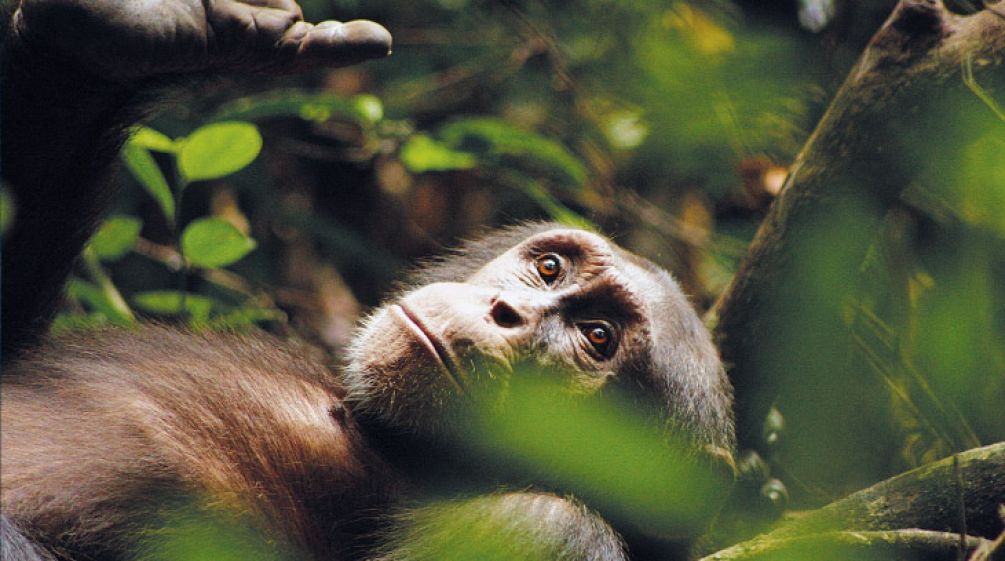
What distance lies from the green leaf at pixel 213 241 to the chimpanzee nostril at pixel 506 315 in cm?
119

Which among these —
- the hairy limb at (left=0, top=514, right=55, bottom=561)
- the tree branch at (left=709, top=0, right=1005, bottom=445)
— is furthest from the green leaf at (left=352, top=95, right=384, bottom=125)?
the hairy limb at (left=0, top=514, right=55, bottom=561)

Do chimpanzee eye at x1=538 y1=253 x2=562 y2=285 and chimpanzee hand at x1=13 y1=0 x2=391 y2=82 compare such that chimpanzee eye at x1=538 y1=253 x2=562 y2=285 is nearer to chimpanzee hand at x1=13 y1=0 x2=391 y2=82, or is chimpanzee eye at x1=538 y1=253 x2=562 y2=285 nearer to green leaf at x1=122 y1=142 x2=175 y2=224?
chimpanzee hand at x1=13 y1=0 x2=391 y2=82

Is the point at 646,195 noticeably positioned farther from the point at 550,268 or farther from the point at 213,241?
the point at 213,241

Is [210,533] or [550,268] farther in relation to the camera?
[550,268]

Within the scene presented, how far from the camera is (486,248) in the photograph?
3.33m

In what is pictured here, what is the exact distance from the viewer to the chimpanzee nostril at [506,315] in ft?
8.36

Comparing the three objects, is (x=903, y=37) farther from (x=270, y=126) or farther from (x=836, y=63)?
(x=270, y=126)

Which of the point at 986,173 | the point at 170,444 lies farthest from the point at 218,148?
the point at 986,173

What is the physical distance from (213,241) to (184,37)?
50.3 inches

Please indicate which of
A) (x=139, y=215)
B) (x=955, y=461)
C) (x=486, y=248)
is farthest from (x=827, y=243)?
(x=139, y=215)

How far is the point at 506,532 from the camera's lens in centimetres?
213

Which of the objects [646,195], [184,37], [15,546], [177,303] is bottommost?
[646,195]

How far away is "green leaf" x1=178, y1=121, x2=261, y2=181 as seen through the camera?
3.10 metres

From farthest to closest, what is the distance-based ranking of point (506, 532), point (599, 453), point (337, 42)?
1. point (337, 42)
2. point (506, 532)
3. point (599, 453)
